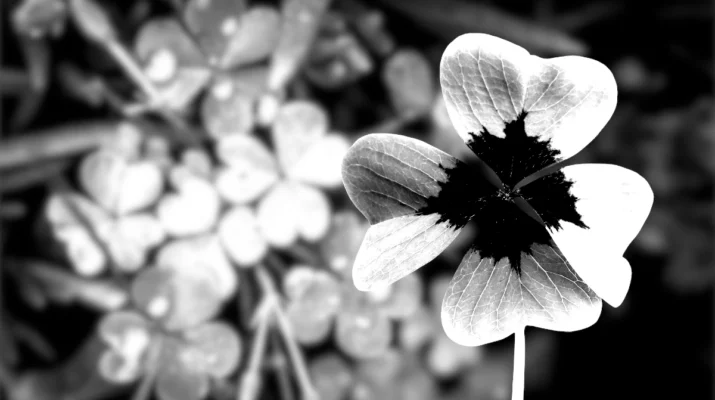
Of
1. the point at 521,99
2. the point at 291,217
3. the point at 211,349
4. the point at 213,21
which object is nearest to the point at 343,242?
the point at 291,217

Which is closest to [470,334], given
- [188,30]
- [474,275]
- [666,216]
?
[474,275]

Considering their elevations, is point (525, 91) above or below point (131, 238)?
above

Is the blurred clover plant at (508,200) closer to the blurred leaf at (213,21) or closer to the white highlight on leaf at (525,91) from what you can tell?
the white highlight on leaf at (525,91)

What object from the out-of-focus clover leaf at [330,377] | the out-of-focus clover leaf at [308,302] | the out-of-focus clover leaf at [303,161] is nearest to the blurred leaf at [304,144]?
the out-of-focus clover leaf at [303,161]

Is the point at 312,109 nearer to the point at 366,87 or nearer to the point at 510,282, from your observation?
the point at 366,87

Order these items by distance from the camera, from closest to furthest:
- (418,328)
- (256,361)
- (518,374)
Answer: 1. (518,374)
2. (256,361)
3. (418,328)

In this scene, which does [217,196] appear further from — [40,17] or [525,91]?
[525,91]

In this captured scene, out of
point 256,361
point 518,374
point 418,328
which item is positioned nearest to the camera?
point 518,374
